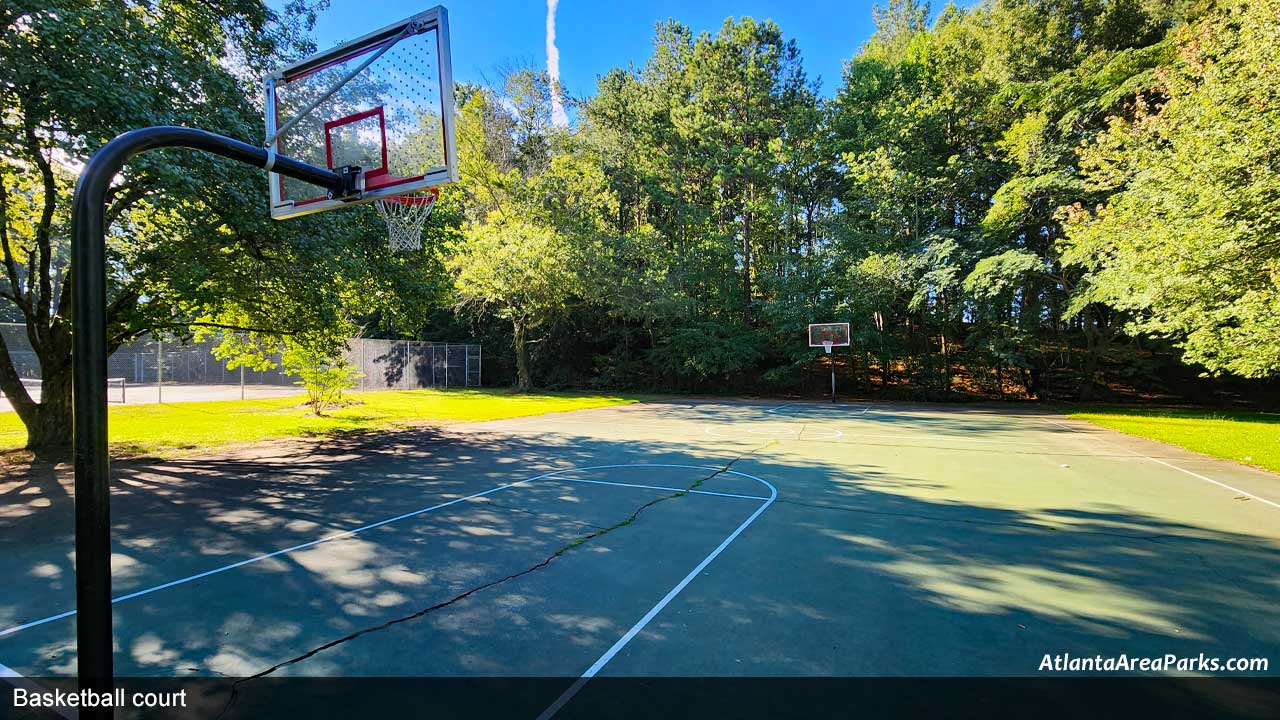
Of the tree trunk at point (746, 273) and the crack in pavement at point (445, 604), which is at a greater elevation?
the tree trunk at point (746, 273)

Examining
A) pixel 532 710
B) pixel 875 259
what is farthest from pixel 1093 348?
pixel 532 710

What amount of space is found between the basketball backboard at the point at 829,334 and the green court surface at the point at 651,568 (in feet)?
51.1

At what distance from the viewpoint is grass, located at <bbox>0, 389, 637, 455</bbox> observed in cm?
1114

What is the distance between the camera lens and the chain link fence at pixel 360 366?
85.9 ft

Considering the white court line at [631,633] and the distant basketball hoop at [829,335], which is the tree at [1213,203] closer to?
the distant basketball hoop at [829,335]

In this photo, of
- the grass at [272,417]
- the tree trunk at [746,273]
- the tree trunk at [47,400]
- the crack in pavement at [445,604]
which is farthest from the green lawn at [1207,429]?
the tree trunk at [47,400]

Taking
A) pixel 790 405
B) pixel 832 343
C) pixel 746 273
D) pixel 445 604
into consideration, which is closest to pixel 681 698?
pixel 445 604

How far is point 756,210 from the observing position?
93.1 ft

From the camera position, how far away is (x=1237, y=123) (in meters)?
11.4

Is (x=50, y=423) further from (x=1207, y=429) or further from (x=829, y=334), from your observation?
(x=1207, y=429)

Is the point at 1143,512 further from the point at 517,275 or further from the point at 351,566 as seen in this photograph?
the point at 517,275

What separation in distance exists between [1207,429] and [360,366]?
99.2 feet

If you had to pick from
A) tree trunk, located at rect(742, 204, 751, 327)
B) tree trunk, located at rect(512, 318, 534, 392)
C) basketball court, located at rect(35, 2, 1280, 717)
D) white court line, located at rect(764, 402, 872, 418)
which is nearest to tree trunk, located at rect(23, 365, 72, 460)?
basketball court, located at rect(35, 2, 1280, 717)

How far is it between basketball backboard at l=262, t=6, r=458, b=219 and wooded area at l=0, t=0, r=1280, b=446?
2.72 m
